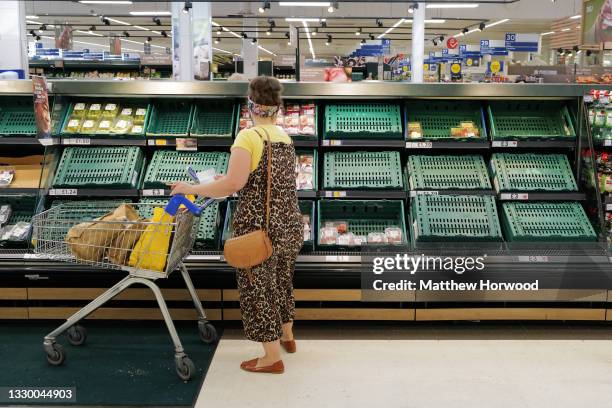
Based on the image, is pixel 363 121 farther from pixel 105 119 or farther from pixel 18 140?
pixel 18 140

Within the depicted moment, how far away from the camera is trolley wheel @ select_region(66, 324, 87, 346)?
4.06m

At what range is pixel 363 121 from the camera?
475cm

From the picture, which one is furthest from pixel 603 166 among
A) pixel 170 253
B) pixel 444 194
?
pixel 170 253

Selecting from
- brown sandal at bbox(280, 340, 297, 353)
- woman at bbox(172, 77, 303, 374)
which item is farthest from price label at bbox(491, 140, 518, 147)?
brown sandal at bbox(280, 340, 297, 353)

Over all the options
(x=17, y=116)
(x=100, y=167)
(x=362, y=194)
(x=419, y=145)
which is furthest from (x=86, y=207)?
(x=419, y=145)

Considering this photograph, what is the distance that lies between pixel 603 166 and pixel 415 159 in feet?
4.51

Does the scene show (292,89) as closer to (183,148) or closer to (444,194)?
(183,148)

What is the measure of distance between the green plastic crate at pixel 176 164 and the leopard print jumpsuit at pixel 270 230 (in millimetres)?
1185

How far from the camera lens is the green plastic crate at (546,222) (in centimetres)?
444

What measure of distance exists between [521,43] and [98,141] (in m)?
19.9

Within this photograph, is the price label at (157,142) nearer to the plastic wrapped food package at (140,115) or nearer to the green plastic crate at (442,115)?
the plastic wrapped food package at (140,115)

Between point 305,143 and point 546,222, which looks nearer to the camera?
point 546,222

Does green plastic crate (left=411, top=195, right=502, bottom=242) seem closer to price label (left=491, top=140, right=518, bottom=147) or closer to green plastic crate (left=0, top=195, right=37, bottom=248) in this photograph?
price label (left=491, top=140, right=518, bottom=147)

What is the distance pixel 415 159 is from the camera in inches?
189
